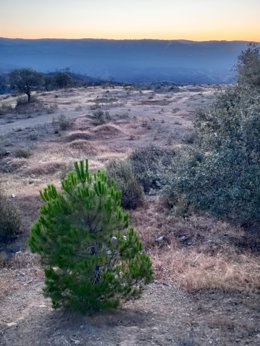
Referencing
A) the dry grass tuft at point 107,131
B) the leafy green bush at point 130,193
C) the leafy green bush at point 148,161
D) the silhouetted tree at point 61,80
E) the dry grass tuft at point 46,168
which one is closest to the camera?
the leafy green bush at point 130,193

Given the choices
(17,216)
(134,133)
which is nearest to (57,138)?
(134,133)

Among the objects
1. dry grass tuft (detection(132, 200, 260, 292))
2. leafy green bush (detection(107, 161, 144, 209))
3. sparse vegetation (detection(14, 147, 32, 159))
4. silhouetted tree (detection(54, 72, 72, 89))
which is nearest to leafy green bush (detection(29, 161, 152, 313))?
dry grass tuft (detection(132, 200, 260, 292))

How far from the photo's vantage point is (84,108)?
4022 cm

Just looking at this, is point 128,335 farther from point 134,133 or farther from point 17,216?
point 134,133

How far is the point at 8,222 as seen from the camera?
11.9m

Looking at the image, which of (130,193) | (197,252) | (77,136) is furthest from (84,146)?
(197,252)

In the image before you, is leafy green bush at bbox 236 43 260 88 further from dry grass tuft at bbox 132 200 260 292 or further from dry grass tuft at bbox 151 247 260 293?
dry grass tuft at bbox 151 247 260 293

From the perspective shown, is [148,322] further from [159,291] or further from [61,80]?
[61,80]

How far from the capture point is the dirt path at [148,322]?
6.28 m

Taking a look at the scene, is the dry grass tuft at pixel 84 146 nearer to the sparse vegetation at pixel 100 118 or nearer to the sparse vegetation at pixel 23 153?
the sparse vegetation at pixel 23 153

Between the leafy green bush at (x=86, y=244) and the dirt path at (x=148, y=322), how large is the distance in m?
0.34

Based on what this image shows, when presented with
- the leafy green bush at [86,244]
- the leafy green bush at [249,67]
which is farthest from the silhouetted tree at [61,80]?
the leafy green bush at [86,244]

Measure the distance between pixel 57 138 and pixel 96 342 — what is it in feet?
67.7

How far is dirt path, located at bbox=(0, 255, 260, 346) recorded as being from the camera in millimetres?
6276
